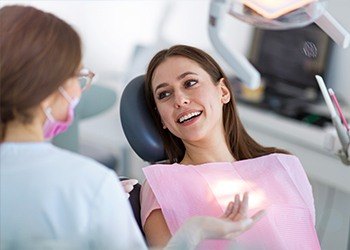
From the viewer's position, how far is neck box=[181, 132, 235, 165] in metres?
1.69

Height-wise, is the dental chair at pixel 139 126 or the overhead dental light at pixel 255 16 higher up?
the overhead dental light at pixel 255 16

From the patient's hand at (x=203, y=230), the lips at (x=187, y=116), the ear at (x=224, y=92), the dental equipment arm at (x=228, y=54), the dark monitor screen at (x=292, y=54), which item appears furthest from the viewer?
the dark monitor screen at (x=292, y=54)

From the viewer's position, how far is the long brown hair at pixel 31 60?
99 centimetres

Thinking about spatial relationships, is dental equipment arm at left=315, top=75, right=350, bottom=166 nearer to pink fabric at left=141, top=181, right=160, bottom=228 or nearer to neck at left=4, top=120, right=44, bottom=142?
pink fabric at left=141, top=181, right=160, bottom=228

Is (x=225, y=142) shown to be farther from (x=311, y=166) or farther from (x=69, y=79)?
(x=311, y=166)

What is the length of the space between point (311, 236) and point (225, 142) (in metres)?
0.35

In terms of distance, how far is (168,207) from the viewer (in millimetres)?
1523

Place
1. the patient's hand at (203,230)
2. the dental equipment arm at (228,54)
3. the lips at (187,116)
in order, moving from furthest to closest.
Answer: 1. the lips at (187,116)
2. the dental equipment arm at (228,54)
3. the patient's hand at (203,230)

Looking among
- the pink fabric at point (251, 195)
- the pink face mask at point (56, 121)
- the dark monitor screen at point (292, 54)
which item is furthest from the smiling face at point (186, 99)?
the dark monitor screen at point (292, 54)

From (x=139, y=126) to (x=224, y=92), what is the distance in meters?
0.26

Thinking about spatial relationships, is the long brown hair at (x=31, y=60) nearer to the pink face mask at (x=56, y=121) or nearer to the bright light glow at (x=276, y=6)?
the pink face mask at (x=56, y=121)

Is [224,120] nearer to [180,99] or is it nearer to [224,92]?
[224,92]

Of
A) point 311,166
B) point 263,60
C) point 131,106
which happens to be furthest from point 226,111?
point 263,60

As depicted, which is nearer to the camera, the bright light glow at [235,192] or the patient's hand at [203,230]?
the patient's hand at [203,230]
